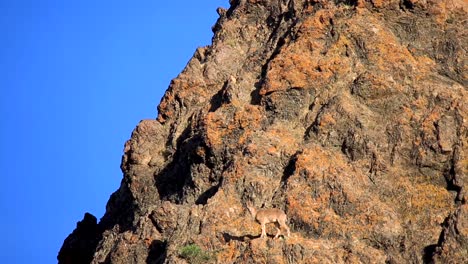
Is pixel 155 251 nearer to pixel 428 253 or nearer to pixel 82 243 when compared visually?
pixel 428 253

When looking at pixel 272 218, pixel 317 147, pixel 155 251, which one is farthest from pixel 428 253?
pixel 155 251

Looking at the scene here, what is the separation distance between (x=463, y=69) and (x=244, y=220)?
12860 mm

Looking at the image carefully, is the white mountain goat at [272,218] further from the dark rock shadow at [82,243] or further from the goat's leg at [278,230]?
the dark rock shadow at [82,243]

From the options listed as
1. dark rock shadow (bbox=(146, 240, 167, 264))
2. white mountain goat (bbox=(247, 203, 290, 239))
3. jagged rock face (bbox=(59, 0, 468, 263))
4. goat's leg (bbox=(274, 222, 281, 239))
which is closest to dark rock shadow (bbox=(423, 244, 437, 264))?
jagged rock face (bbox=(59, 0, 468, 263))

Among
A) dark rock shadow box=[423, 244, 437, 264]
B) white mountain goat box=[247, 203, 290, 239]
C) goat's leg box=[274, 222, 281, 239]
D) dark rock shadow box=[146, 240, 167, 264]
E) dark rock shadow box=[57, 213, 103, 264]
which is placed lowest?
dark rock shadow box=[423, 244, 437, 264]

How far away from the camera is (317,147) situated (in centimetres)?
4450

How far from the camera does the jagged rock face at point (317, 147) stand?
4128cm

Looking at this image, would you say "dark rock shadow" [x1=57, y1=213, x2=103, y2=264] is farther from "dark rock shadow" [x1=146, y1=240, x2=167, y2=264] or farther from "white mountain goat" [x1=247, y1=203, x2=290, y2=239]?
"white mountain goat" [x1=247, y1=203, x2=290, y2=239]

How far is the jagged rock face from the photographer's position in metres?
41.3

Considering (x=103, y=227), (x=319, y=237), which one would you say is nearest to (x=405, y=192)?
(x=319, y=237)

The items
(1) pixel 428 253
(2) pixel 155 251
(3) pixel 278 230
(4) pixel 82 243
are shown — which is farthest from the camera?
(4) pixel 82 243

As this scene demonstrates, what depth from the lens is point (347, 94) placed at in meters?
46.7

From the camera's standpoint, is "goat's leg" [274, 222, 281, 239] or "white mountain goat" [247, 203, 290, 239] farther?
"goat's leg" [274, 222, 281, 239]

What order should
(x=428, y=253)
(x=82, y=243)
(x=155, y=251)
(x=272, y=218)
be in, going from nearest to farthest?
(x=428, y=253) → (x=272, y=218) → (x=155, y=251) → (x=82, y=243)
